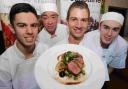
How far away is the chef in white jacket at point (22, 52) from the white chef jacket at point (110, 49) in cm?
21

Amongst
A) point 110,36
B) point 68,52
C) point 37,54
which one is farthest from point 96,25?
point 37,54

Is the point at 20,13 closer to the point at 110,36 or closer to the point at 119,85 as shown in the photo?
the point at 110,36

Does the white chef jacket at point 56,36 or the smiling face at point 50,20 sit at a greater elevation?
the smiling face at point 50,20

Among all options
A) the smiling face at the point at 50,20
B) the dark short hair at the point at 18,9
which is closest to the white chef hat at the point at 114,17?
the smiling face at the point at 50,20

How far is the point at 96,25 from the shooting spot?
3.24 ft

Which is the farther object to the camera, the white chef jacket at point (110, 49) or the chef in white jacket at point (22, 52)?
the white chef jacket at point (110, 49)

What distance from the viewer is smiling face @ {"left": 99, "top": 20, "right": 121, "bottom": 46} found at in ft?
3.13

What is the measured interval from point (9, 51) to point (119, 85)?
58 cm

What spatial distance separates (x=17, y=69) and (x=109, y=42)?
44cm

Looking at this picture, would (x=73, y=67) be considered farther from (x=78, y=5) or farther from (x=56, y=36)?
(x=78, y=5)

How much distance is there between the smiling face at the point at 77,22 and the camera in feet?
3.07

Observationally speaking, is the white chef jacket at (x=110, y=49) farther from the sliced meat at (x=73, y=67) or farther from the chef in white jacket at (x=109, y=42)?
the sliced meat at (x=73, y=67)

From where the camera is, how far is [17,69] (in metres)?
0.92

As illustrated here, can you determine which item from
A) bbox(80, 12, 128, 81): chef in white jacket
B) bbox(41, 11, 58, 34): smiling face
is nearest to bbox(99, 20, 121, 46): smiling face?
bbox(80, 12, 128, 81): chef in white jacket
